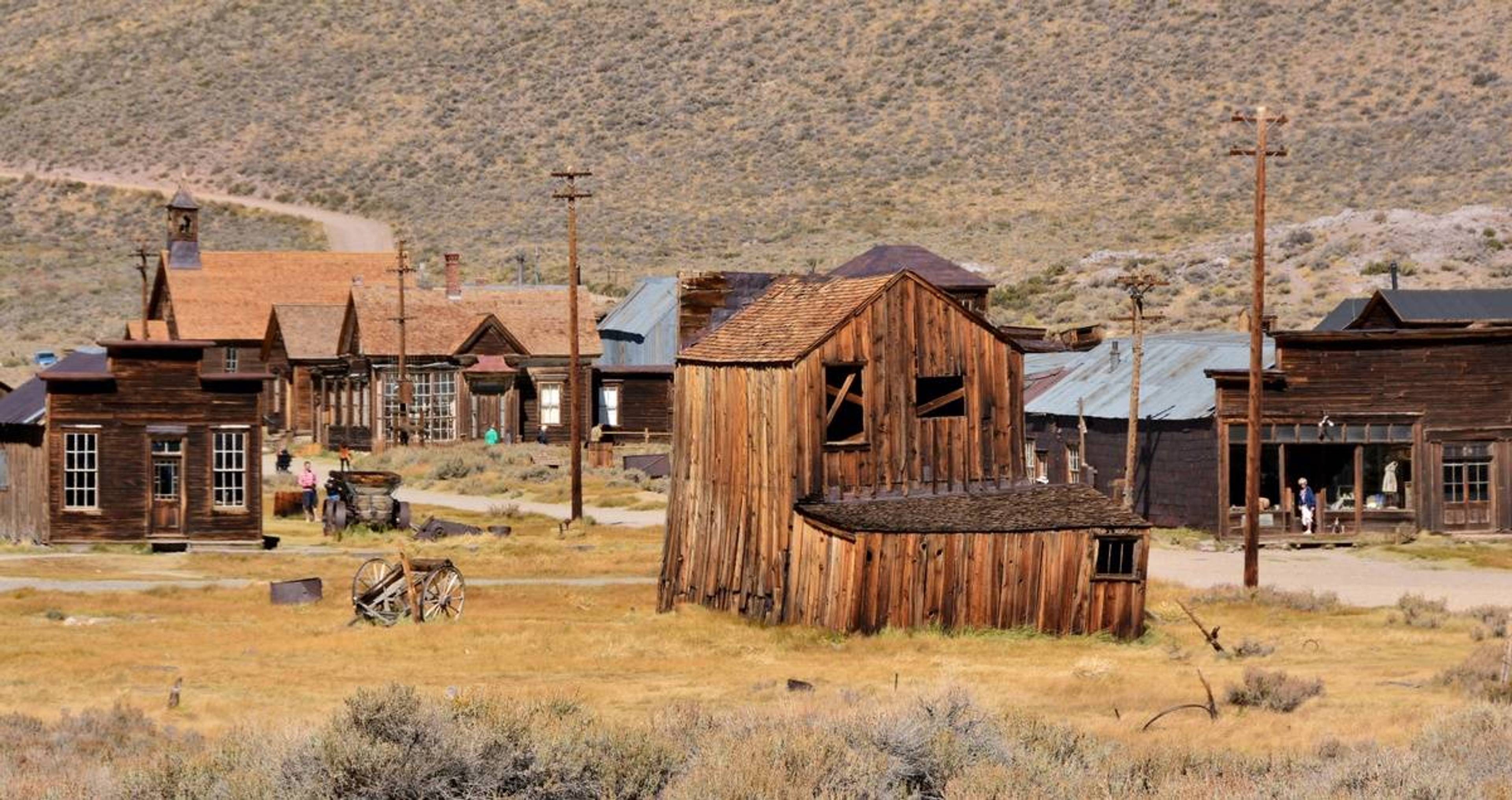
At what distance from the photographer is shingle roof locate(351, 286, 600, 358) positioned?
66812mm

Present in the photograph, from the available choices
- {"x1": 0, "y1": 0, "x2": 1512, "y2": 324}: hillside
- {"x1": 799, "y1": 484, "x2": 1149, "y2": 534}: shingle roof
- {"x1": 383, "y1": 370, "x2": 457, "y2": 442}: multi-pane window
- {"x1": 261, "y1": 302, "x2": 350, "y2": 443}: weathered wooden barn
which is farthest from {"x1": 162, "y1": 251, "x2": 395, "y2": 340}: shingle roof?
{"x1": 799, "y1": 484, "x2": 1149, "y2": 534}: shingle roof

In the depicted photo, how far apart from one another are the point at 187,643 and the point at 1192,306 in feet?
201

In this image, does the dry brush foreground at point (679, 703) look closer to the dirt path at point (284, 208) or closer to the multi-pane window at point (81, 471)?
the multi-pane window at point (81, 471)

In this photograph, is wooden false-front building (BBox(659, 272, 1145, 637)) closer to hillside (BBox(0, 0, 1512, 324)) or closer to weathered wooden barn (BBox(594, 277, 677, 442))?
weathered wooden barn (BBox(594, 277, 677, 442))

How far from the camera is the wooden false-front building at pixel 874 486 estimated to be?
2830 centimetres

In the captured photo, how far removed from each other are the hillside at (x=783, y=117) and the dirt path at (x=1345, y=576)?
45.7 m

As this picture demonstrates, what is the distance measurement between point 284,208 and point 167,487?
84.5 metres

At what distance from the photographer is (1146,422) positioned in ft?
149

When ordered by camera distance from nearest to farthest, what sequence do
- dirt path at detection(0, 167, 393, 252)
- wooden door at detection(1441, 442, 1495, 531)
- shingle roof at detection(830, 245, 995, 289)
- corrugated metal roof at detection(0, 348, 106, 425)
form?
corrugated metal roof at detection(0, 348, 106, 425) → wooden door at detection(1441, 442, 1495, 531) → shingle roof at detection(830, 245, 995, 289) → dirt path at detection(0, 167, 393, 252)

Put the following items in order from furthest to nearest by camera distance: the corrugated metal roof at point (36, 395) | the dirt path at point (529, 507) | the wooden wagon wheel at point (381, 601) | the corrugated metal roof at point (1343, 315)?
the corrugated metal roof at point (1343, 315)
the dirt path at point (529, 507)
the corrugated metal roof at point (36, 395)
the wooden wagon wheel at point (381, 601)

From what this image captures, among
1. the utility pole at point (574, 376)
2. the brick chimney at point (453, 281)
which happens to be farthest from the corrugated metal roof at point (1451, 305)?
the brick chimney at point (453, 281)

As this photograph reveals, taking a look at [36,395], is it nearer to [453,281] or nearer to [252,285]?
[453,281]

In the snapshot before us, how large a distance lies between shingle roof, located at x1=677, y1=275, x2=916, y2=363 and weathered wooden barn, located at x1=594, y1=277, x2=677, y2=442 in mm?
35419

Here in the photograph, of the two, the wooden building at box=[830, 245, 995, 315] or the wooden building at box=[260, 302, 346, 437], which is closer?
the wooden building at box=[830, 245, 995, 315]
